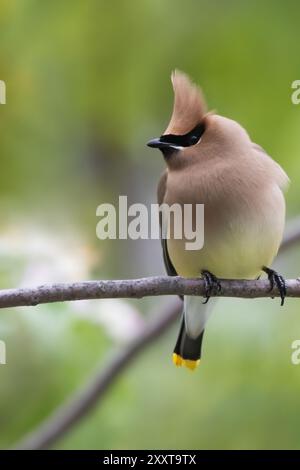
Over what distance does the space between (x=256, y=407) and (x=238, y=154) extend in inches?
57.9

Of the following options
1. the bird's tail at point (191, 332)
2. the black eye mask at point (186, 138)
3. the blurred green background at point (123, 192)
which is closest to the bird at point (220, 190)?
the black eye mask at point (186, 138)

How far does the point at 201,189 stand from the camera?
161 inches

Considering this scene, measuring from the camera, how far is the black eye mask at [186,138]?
13.8ft

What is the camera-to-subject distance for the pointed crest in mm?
4148

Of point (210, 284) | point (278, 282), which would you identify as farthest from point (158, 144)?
point (278, 282)

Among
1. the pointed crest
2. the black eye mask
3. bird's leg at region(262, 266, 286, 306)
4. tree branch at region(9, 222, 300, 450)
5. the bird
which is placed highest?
the pointed crest

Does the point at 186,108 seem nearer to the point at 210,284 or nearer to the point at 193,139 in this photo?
the point at 193,139

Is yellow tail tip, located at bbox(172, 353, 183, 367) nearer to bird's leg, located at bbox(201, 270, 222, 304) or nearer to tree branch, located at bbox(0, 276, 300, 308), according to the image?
bird's leg, located at bbox(201, 270, 222, 304)

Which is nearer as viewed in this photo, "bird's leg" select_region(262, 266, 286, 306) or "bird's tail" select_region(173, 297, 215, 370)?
"bird's leg" select_region(262, 266, 286, 306)

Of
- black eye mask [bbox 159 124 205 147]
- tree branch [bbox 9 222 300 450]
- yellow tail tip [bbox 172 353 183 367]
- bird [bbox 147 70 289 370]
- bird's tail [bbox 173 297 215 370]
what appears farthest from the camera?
yellow tail tip [bbox 172 353 183 367]

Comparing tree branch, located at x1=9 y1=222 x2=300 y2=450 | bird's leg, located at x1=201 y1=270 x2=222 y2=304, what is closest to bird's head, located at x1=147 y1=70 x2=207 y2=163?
bird's leg, located at x1=201 y1=270 x2=222 y2=304

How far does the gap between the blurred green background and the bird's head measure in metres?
0.76

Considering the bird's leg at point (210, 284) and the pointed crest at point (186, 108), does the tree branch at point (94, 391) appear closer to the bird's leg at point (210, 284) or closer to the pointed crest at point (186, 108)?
the bird's leg at point (210, 284)

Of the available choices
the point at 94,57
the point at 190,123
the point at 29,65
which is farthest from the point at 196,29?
the point at 190,123
